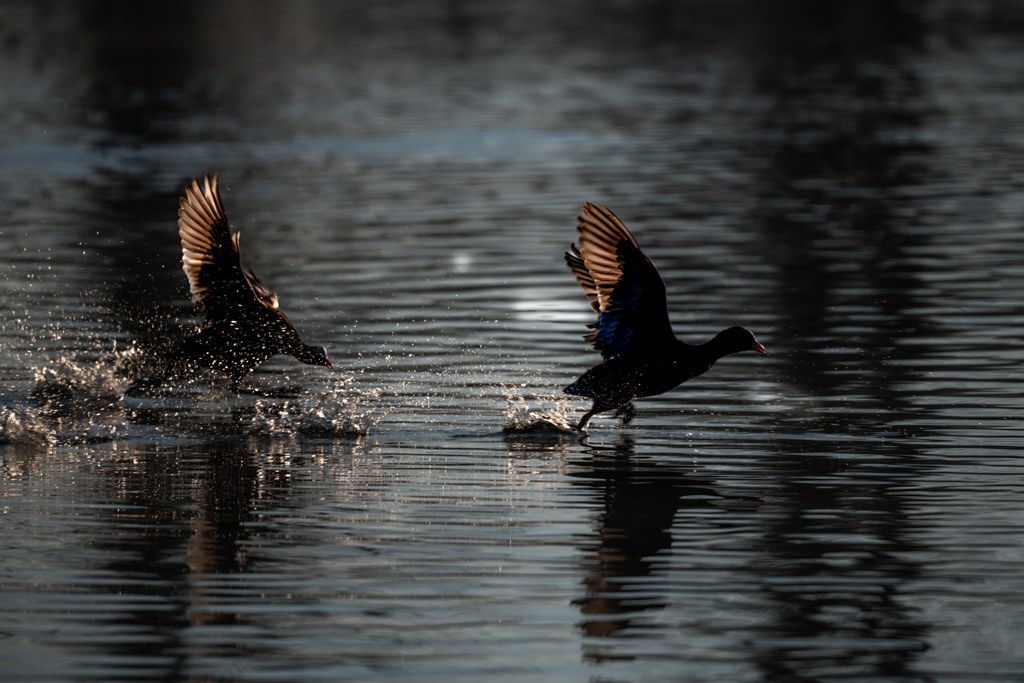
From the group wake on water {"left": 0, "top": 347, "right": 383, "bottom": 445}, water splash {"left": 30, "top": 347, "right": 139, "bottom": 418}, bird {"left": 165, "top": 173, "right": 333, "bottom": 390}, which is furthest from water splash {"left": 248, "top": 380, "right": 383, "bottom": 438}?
water splash {"left": 30, "top": 347, "right": 139, "bottom": 418}

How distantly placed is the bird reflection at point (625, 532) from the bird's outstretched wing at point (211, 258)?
2.95 m

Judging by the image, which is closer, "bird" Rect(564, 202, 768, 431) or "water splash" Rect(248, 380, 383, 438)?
"bird" Rect(564, 202, 768, 431)

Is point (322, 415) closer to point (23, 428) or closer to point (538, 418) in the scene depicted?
point (538, 418)

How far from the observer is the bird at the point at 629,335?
9141 millimetres

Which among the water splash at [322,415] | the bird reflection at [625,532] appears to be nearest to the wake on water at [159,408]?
the water splash at [322,415]

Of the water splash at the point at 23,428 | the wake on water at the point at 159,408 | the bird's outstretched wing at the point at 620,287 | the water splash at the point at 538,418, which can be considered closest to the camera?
the bird's outstretched wing at the point at 620,287

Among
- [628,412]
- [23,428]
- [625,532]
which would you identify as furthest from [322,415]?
[625,532]

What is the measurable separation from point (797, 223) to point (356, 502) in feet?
39.1

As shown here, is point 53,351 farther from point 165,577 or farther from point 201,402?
point 165,577

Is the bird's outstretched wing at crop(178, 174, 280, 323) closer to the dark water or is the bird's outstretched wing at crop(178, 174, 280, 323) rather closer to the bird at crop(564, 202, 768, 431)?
the dark water

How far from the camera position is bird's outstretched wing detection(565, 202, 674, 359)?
9094 mm

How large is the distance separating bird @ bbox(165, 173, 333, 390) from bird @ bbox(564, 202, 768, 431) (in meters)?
2.16

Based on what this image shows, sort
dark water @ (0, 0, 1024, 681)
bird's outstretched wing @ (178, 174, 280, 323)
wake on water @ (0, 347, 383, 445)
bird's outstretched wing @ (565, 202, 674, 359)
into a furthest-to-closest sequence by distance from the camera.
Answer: bird's outstretched wing @ (178, 174, 280, 323), wake on water @ (0, 347, 383, 445), bird's outstretched wing @ (565, 202, 674, 359), dark water @ (0, 0, 1024, 681)

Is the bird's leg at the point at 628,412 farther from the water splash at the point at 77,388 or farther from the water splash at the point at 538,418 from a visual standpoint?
the water splash at the point at 77,388
